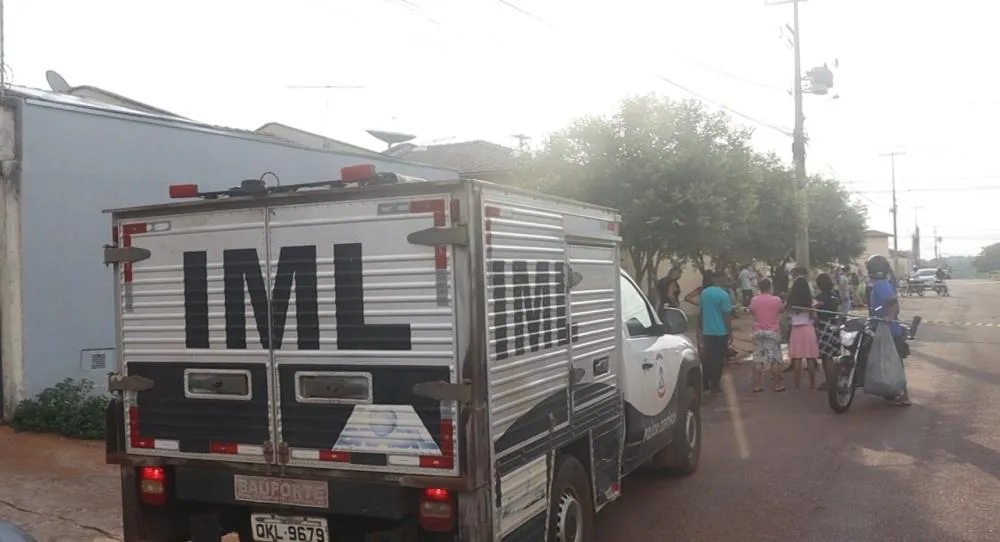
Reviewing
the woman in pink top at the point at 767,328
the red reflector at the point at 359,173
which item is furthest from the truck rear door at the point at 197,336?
the woman in pink top at the point at 767,328

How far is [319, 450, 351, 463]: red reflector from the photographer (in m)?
4.36

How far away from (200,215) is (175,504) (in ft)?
5.23

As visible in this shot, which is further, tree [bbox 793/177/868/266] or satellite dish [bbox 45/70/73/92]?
tree [bbox 793/177/868/266]

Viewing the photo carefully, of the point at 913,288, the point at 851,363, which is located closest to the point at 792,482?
the point at 851,363

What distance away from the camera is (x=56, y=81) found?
20.0 meters

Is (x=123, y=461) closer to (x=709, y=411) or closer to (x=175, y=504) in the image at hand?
(x=175, y=504)

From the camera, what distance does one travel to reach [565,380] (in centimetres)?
514

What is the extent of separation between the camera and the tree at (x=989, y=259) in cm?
12670

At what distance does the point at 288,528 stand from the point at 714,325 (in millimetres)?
8800

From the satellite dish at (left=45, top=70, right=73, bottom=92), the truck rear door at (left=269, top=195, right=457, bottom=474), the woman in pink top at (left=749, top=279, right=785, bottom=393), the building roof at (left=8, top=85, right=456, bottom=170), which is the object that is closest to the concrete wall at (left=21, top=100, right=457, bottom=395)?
the building roof at (left=8, top=85, right=456, bottom=170)

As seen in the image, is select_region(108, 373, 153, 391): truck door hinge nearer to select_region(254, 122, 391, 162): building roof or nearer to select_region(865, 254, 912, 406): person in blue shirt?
select_region(865, 254, 912, 406): person in blue shirt

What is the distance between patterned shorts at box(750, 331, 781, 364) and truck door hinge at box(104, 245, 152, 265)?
937cm

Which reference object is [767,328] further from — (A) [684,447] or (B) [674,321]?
(B) [674,321]

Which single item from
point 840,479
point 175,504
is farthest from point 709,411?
point 175,504
